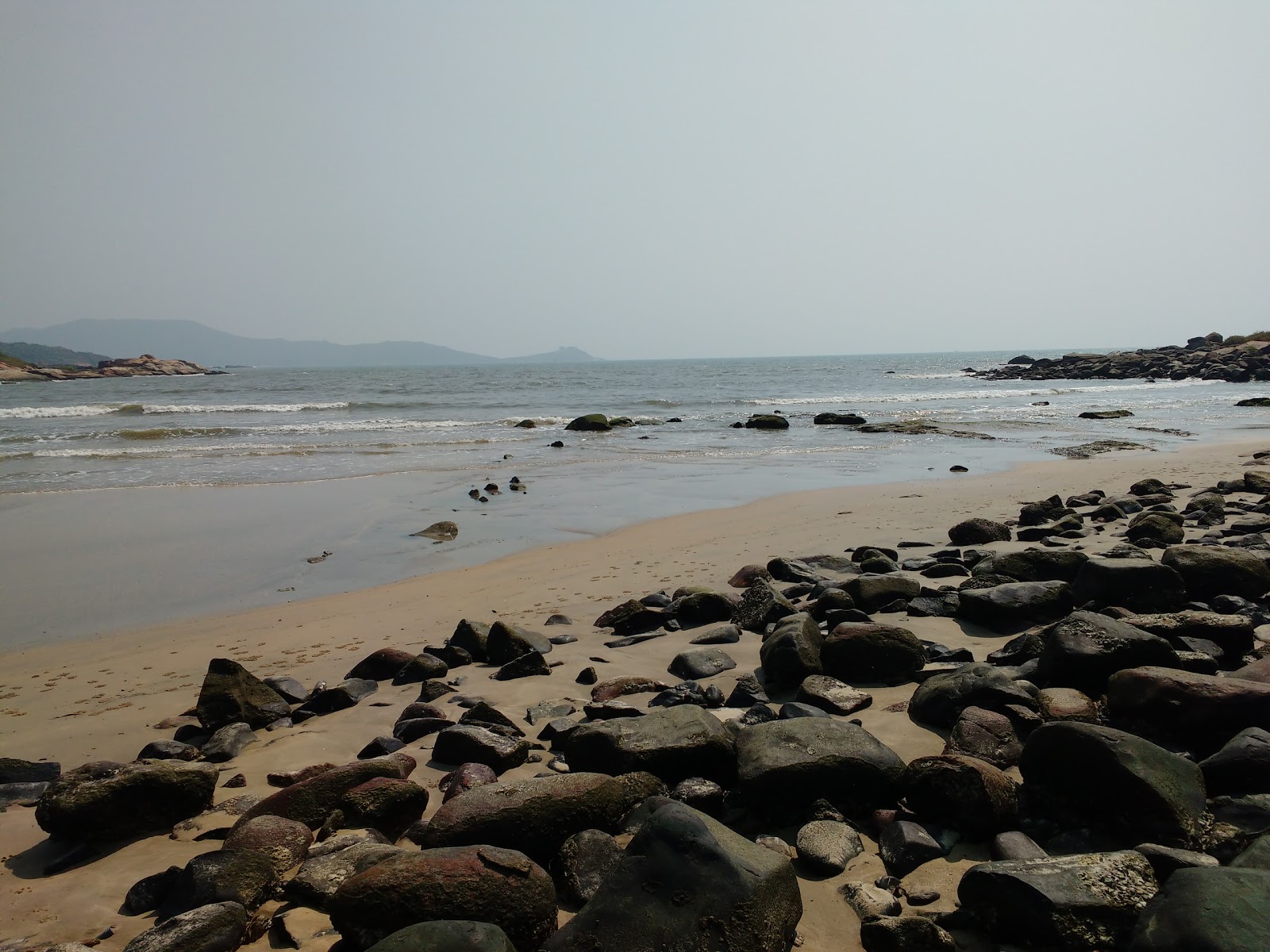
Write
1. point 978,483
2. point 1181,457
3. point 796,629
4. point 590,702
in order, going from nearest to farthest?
point 590,702, point 796,629, point 978,483, point 1181,457

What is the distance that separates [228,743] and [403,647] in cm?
189

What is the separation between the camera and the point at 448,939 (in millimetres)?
2174

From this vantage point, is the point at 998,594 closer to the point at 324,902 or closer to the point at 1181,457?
the point at 324,902

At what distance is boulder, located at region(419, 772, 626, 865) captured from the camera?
2.93 metres

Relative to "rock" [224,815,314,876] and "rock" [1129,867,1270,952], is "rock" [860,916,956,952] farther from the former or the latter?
"rock" [224,815,314,876]

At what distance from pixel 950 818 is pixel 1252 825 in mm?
1000

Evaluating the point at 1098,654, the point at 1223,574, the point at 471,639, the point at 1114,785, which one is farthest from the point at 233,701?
the point at 1223,574

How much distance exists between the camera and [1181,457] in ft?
52.1

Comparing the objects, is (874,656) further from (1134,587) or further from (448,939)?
(448,939)

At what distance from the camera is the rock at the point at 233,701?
4.51 m

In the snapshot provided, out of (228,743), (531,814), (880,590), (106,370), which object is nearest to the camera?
(531,814)

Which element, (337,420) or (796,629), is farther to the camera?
(337,420)

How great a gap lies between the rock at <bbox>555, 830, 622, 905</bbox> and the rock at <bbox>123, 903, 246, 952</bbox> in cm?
106

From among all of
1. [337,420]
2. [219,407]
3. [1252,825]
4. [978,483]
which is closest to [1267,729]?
[1252,825]
